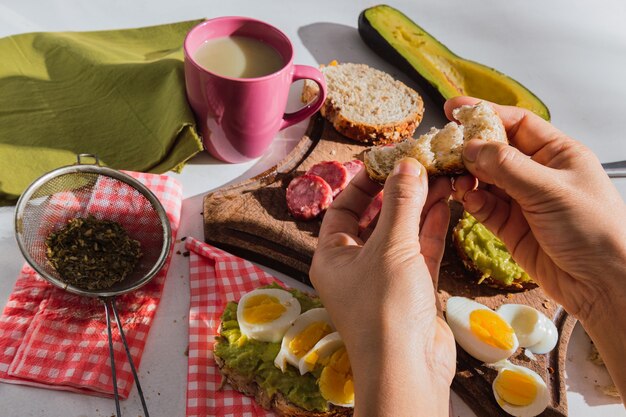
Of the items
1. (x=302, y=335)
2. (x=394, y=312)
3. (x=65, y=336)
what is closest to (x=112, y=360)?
(x=65, y=336)

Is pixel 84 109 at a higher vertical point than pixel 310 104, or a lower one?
lower

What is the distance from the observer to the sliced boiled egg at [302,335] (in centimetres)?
148

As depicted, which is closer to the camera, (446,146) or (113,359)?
(113,359)

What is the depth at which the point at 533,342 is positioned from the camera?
1676mm

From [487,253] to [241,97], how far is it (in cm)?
90

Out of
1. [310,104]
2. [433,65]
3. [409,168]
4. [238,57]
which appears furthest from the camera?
[433,65]

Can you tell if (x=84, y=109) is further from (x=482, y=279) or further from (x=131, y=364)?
(x=482, y=279)

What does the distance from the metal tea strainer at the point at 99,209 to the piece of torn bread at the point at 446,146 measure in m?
0.68

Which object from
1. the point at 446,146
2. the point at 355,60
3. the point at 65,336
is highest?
the point at 446,146

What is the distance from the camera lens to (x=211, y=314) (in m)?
1.72

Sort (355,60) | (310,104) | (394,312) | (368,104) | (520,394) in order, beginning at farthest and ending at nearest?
1. (355,60)
2. (368,104)
3. (310,104)
4. (520,394)
5. (394,312)

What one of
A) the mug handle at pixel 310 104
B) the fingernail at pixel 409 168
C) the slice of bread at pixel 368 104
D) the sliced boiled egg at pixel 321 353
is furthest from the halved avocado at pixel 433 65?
the sliced boiled egg at pixel 321 353

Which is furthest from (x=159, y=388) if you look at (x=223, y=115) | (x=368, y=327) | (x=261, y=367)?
(x=223, y=115)

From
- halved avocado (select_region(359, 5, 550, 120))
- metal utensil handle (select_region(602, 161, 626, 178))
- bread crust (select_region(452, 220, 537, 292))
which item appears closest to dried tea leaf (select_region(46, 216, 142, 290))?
bread crust (select_region(452, 220, 537, 292))
